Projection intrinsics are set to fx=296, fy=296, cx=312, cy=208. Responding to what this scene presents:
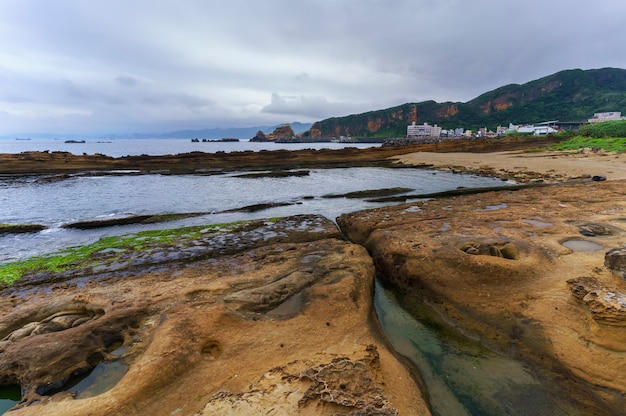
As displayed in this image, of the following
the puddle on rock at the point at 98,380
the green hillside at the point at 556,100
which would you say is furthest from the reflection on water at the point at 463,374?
the green hillside at the point at 556,100

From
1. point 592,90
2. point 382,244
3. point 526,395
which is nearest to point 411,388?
point 526,395

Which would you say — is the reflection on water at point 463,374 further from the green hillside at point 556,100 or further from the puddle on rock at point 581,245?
the green hillside at point 556,100

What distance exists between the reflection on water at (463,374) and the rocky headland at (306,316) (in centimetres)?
32

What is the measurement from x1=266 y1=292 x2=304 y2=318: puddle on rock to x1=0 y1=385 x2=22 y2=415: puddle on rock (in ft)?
18.2

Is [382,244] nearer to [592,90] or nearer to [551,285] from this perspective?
[551,285]

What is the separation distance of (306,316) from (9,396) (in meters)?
6.66

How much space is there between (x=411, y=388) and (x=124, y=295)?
28.3 ft

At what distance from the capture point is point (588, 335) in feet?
22.4

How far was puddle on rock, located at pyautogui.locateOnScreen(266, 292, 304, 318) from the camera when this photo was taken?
331 inches

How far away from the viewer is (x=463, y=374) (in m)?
6.76

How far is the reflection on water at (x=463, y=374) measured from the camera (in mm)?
5844

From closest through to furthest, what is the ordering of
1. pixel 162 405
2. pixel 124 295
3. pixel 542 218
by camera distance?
pixel 162 405, pixel 124 295, pixel 542 218

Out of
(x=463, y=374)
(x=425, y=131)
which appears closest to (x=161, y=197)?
(x=463, y=374)

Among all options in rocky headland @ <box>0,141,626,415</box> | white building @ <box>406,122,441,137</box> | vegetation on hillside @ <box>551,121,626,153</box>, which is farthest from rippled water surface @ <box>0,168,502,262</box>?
white building @ <box>406,122,441,137</box>
